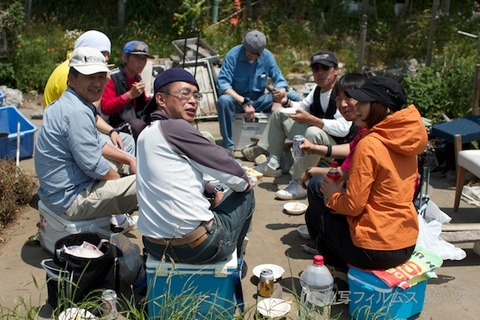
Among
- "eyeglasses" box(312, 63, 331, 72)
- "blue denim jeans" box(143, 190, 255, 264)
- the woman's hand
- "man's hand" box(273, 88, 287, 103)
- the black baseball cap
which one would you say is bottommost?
"blue denim jeans" box(143, 190, 255, 264)

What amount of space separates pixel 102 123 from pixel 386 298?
2.97 m

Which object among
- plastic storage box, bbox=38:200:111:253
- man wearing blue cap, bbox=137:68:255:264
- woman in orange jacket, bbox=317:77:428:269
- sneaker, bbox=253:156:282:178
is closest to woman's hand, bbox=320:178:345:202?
woman in orange jacket, bbox=317:77:428:269

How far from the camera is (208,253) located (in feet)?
11.6

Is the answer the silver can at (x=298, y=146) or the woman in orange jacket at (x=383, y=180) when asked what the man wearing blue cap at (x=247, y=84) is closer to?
the silver can at (x=298, y=146)

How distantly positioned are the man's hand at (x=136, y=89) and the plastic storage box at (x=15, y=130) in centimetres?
147

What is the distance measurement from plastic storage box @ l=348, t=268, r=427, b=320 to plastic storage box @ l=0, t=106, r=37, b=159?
157 inches

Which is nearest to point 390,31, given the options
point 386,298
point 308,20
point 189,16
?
point 308,20

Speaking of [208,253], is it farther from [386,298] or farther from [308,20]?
[308,20]

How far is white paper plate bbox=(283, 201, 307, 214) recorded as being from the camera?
17.8ft

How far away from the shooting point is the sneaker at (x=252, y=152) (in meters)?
6.78

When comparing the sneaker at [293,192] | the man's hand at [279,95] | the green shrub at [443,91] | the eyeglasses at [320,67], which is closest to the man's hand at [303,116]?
→ the eyeglasses at [320,67]

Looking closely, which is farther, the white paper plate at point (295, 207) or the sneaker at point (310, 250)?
the white paper plate at point (295, 207)

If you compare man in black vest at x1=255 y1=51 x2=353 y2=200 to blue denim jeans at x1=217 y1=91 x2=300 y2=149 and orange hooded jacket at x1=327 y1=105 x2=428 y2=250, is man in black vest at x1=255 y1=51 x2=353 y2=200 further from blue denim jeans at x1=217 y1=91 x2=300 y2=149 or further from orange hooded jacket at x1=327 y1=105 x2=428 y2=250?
orange hooded jacket at x1=327 y1=105 x2=428 y2=250

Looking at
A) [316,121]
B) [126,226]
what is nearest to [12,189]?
[126,226]
